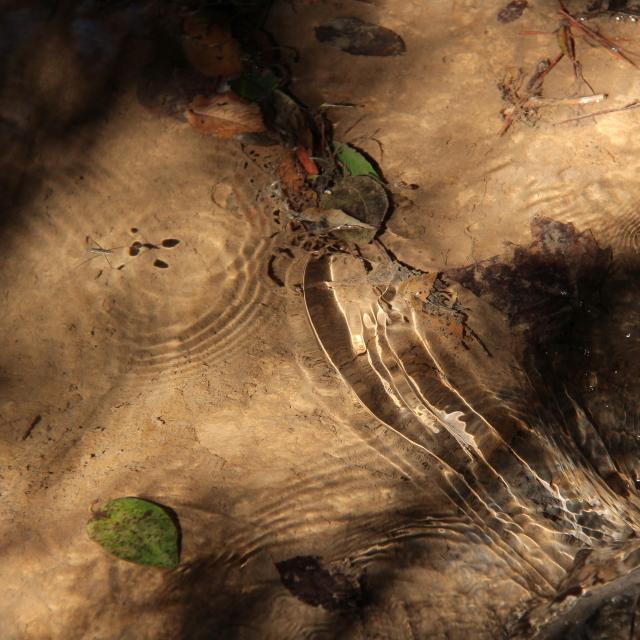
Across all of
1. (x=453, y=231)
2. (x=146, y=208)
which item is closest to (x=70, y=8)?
(x=146, y=208)

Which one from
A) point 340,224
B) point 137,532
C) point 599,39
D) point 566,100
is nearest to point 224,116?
point 340,224

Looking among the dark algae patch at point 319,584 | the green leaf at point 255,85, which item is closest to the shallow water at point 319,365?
the dark algae patch at point 319,584

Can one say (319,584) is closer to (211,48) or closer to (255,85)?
(255,85)

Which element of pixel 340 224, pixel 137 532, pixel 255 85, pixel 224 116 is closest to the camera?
pixel 137 532

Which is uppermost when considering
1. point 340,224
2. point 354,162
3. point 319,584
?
point 354,162

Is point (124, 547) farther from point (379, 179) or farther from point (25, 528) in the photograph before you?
point (379, 179)

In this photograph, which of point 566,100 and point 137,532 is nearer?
point 137,532
